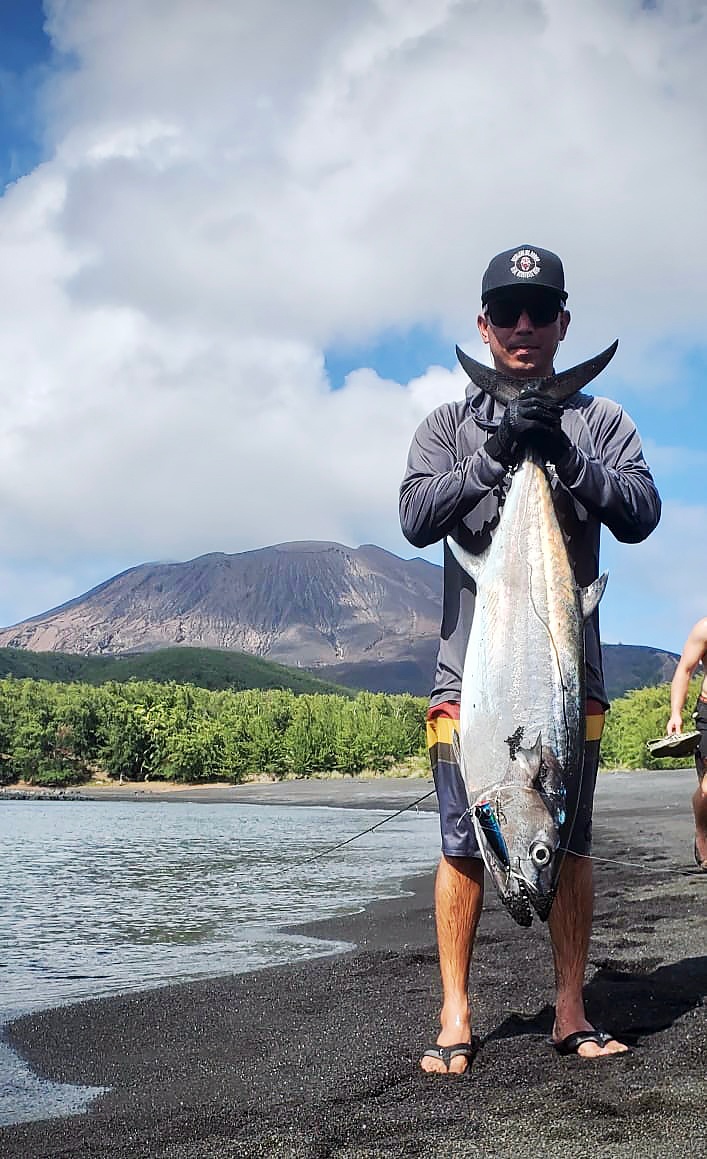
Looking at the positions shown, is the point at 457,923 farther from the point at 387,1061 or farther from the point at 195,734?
the point at 195,734

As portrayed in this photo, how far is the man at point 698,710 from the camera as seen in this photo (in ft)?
27.0

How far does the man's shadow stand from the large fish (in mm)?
973

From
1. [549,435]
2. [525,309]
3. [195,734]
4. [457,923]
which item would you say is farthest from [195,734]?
[549,435]

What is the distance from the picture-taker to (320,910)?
9.62m

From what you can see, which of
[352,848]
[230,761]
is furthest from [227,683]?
[352,848]

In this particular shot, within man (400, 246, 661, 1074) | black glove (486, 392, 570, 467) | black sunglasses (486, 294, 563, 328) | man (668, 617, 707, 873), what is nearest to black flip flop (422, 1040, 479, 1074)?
man (400, 246, 661, 1074)

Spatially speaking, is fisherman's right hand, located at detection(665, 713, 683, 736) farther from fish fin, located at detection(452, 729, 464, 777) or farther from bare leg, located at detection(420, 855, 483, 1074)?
fish fin, located at detection(452, 729, 464, 777)

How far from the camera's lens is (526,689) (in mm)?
3670

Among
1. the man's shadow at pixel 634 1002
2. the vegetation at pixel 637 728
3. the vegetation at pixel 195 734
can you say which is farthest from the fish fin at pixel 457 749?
the vegetation at pixel 195 734

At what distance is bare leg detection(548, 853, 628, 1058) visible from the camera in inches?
157

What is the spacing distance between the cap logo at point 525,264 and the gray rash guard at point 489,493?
520 mm

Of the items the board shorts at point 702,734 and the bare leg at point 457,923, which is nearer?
the bare leg at point 457,923

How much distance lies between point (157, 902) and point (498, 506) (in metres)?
7.77

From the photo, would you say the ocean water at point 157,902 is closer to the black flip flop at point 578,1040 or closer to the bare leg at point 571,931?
the bare leg at point 571,931
